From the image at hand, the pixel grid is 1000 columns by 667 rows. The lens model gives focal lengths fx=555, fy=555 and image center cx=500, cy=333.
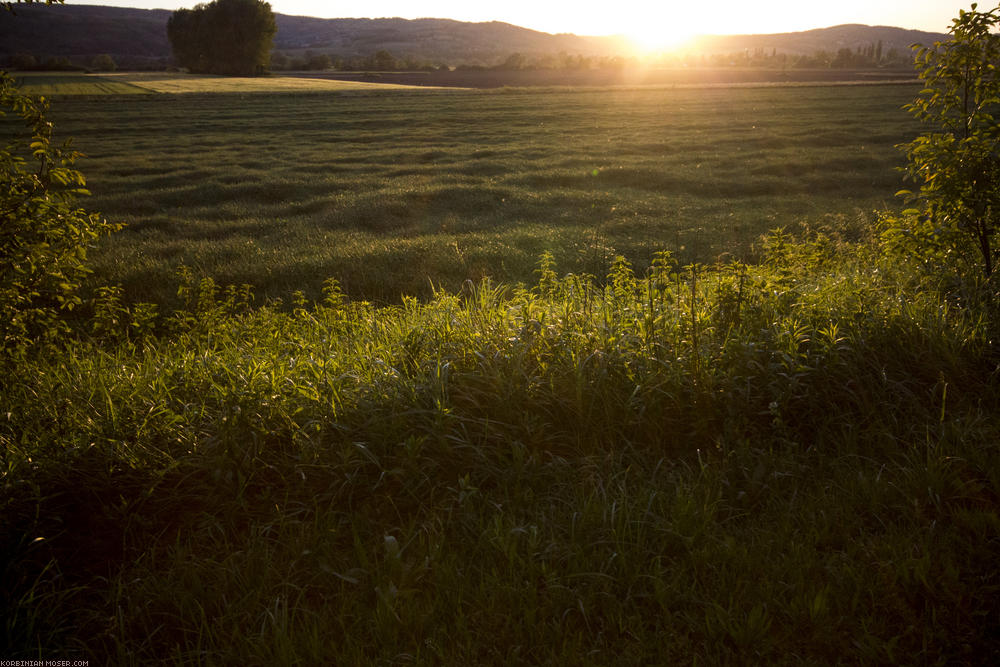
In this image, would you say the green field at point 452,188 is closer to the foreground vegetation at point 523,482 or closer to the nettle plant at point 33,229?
the nettle plant at point 33,229

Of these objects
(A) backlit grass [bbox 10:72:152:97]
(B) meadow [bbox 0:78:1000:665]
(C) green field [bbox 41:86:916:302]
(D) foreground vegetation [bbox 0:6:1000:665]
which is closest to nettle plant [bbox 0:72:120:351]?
(D) foreground vegetation [bbox 0:6:1000:665]

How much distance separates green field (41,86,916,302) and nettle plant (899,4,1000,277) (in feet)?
10.5

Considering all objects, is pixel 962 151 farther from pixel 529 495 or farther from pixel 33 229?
pixel 33 229

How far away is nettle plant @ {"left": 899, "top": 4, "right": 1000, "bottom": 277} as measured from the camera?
5047 millimetres

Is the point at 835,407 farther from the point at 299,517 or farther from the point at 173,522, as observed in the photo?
the point at 173,522

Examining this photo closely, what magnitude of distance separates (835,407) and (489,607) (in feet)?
9.01

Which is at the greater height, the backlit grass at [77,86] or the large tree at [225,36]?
the large tree at [225,36]

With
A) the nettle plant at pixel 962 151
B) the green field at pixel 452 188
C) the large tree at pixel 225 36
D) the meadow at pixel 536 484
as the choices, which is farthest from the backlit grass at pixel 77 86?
the nettle plant at pixel 962 151

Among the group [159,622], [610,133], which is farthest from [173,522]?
[610,133]

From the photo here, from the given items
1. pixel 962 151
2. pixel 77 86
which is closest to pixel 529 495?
pixel 962 151

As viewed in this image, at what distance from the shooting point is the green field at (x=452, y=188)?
10742 millimetres

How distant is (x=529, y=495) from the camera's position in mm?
3162

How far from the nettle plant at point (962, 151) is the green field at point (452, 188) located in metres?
3.20

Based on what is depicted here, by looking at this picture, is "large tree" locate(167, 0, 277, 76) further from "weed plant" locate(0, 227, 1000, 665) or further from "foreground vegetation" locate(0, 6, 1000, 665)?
"weed plant" locate(0, 227, 1000, 665)
